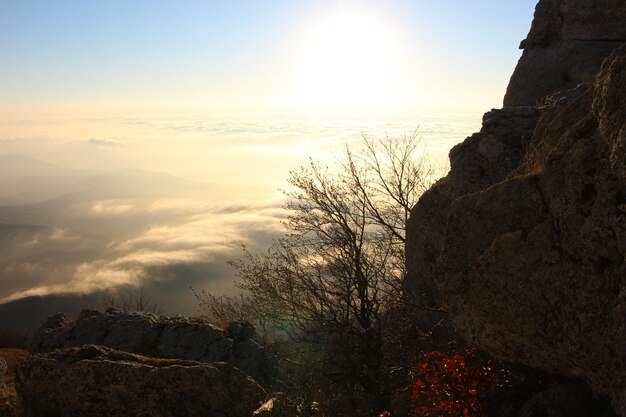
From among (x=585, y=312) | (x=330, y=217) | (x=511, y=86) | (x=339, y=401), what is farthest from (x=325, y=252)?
(x=585, y=312)

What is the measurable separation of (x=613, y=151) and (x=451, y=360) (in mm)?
4854

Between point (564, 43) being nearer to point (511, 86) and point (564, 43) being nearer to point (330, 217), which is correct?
point (511, 86)

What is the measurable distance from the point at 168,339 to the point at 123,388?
5763mm

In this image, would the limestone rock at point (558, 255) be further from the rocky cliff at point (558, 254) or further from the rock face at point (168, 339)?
the rock face at point (168, 339)

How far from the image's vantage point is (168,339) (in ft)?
52.3

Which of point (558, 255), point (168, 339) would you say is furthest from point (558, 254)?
point (168, 339)

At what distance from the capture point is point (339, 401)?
17766mm

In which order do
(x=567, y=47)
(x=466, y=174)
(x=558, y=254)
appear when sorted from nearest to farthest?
(x=558, y=254) → (x=466, y=174) → (x=567, y=47)

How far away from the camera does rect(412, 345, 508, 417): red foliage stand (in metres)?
9.12

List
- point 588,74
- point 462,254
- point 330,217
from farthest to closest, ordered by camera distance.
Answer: point 330,217 → point 588,74 → point 462,254

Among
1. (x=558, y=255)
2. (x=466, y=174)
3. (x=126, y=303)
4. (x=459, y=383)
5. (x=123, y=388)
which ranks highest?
(x=466, y=174)

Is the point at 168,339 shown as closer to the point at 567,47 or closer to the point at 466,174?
the point at 466,174

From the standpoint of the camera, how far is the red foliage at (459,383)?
9.12 metres

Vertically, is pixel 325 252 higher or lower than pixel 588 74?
lower
